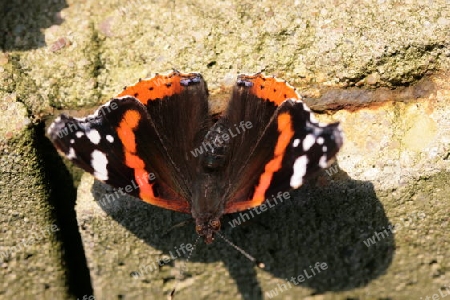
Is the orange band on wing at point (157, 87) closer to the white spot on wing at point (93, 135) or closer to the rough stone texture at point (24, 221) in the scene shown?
the white spot on wing at point (93, 135)

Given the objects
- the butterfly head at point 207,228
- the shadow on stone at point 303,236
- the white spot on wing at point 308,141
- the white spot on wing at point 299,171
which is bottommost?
the shadow on stone at point 303,236

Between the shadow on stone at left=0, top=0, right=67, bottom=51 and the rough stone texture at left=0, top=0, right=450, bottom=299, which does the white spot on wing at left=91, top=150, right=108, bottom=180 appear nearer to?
the rough stone texture at left=0, top=0, right=450, bottom=299

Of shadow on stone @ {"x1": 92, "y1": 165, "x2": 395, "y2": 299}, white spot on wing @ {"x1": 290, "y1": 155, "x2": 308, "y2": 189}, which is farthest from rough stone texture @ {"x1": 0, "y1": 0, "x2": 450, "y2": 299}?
white spot on wing @ {"x1": 290, "y1": 155, "x2": 308, "y2": 189}

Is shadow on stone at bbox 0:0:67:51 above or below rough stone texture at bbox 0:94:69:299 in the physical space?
above

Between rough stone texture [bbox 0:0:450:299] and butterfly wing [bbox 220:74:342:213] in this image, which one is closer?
butterfly wing [bbox 220:74:342:213]

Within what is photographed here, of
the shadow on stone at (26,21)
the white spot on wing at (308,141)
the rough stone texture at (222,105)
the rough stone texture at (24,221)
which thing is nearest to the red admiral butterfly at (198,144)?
the white spot on wing at (308,141)

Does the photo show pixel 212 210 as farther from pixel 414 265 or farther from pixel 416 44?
pixel 416 44

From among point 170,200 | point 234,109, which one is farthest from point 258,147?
point 170,200
